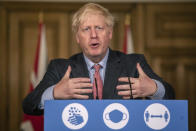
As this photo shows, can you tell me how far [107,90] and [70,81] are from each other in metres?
0.33

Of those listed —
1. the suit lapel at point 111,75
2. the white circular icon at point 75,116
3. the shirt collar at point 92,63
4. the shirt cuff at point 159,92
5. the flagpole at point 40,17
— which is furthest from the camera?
the flagpole at point 40,17

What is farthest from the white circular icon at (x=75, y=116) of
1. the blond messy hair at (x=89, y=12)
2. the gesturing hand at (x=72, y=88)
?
the blond messy hair at (x=89, y=12)

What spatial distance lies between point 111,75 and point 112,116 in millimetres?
489

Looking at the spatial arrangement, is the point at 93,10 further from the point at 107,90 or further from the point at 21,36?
the point at 21,36

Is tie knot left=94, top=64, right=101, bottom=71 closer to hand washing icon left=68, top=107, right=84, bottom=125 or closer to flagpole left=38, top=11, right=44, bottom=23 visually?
hand washing icon left=68, top=107, right=84, bottom=125

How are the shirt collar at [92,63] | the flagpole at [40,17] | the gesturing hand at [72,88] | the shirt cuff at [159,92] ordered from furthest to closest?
the flagpole at [40,17] → the shirt collar at [92,63] → the shirt cuff at [159,92] → the gesturing hand at [72,88]

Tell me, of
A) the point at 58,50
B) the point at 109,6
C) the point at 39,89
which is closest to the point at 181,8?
the point at 109,6

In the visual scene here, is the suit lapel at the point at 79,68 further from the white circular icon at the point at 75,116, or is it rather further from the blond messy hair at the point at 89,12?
the white circular icon at the point at 75,116

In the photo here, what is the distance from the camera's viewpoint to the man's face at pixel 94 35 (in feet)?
4.82

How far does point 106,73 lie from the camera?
4.92 feet

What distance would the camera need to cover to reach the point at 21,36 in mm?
3287

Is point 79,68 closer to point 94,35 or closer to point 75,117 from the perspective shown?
point 94,35

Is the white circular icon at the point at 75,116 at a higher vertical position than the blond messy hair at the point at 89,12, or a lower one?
lower

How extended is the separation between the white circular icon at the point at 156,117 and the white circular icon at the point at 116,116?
3.0 inches
